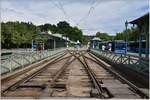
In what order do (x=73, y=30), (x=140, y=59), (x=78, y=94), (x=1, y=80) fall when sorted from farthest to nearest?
1. (x=73, y=30)
2. (x=140, y=59)
3. (x=1, y=80)
4. (x=78, y=94)

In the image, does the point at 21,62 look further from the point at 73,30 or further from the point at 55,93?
the point at 73,30

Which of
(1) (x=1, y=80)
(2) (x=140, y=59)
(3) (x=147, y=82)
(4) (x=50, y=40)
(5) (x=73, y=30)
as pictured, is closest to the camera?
(3) (x=147, y=82)

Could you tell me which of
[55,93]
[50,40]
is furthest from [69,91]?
[50,40]

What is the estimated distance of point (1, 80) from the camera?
15828 millimetres

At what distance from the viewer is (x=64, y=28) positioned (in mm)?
191500

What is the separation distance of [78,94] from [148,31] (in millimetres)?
8972

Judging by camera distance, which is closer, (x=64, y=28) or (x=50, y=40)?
(x=50, y=40)

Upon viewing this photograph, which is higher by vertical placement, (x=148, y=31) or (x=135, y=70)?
(x=148, y=31)

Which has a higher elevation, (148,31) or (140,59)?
(148,31)

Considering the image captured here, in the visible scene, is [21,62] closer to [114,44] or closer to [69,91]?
[69,91]

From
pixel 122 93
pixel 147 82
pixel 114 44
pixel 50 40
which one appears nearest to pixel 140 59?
pixel 147 82

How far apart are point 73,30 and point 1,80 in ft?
533

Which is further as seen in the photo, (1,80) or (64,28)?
(64,28)

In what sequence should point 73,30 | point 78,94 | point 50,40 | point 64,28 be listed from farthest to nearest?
point 64,28, point 73,30, point 50,40, point 78,94
